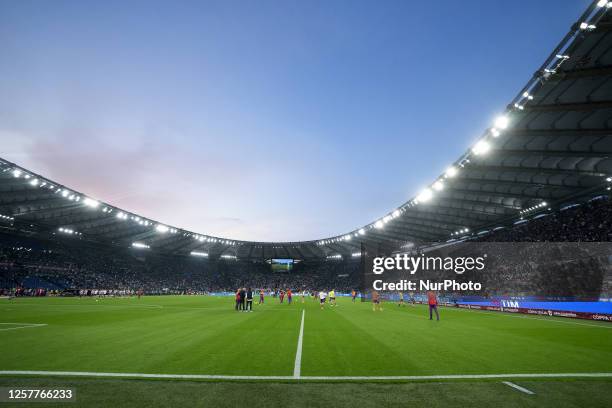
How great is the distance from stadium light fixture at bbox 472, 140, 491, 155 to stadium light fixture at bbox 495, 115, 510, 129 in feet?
7.40

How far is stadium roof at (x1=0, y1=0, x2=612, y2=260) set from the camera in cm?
1727

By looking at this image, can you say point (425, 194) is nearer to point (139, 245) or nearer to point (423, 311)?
point (423, 311)

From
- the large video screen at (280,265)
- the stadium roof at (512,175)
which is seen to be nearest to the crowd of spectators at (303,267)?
the stadium roof at (512,175)

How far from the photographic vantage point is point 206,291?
89.9 meters

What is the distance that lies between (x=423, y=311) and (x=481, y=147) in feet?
45.4

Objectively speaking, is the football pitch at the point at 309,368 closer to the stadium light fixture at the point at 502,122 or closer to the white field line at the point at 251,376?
the white field line at the point at 251,376

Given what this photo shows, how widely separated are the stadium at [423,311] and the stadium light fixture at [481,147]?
129 mm

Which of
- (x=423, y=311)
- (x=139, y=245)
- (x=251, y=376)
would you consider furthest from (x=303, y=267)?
(x=251, y=376)

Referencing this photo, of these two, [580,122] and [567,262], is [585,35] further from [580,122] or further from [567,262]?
[567,262]

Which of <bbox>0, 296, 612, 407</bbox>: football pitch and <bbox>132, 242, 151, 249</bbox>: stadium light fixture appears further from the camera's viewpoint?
<bbox>132, 242, 151, 249</bbox>: stadium light fixture

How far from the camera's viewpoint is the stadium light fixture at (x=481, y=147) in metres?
25.5

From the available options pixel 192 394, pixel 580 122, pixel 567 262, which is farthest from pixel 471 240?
pixel 192 394

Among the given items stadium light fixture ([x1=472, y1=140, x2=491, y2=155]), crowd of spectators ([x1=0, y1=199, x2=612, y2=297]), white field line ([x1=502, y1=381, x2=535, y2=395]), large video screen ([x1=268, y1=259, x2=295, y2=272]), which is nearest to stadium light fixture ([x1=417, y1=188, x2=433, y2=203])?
stadium light fixture ([x1=472, y1=140, x2=491, y2=155])

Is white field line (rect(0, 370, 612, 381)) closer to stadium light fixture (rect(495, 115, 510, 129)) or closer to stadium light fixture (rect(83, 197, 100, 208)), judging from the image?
stadium light fixture (rect(495, 115, 510, 129))
